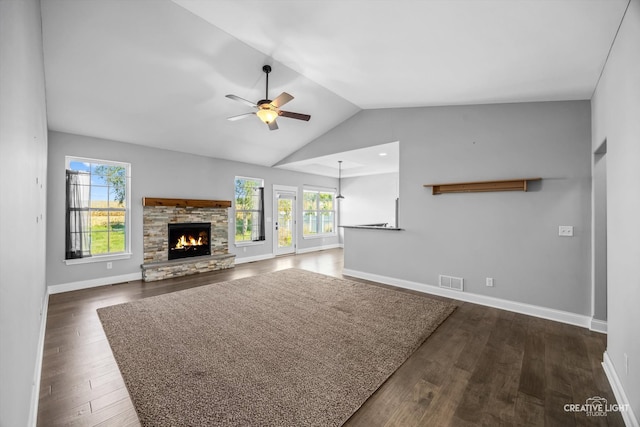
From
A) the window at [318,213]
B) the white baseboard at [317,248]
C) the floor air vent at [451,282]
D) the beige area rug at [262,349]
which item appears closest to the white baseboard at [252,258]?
the white baseboard at [317,248]

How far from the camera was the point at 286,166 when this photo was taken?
7.57m

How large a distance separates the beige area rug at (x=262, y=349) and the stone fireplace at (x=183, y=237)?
138 cm

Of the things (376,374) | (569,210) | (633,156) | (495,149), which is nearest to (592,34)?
(633,156)

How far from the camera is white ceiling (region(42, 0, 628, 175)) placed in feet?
7.21

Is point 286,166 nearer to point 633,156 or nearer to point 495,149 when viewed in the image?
point 495,149

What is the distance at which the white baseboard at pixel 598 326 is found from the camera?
10.1 ft

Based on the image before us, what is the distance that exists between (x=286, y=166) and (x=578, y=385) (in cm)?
677

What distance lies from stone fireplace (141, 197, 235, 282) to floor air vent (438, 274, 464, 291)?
4515mm

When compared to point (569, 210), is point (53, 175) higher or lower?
higher

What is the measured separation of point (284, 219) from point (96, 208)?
4449 millimetres

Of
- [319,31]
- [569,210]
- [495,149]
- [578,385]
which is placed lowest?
[578,385]

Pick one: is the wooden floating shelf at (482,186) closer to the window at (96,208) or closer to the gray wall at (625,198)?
the gray wall at (625,198)

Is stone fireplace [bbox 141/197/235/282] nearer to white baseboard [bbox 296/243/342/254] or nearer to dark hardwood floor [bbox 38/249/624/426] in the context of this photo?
dark hardwood floor [bbox 38/249/624/426]

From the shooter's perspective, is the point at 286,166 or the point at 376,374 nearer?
the point at 376,374
